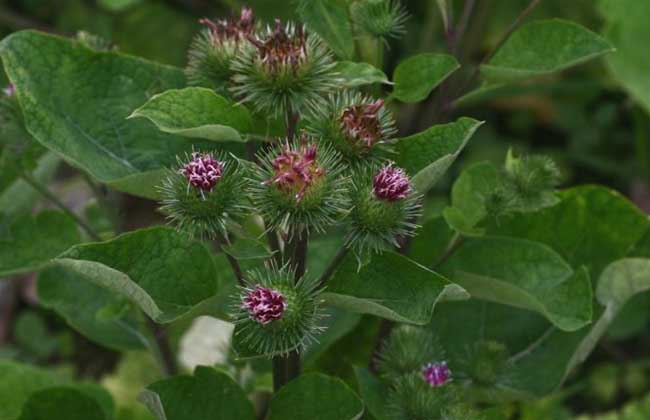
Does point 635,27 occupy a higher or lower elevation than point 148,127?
lower

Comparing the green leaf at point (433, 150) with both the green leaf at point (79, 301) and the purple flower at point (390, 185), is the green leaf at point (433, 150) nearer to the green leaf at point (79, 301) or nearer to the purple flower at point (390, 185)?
the purple flower at point (390, 185)

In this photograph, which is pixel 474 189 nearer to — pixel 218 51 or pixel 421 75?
pixel 421 75

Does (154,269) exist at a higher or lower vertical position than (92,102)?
lower

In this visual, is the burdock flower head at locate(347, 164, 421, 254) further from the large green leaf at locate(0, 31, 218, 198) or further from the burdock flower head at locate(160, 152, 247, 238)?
the large green leaf at locate(0, 31, 218, 198)

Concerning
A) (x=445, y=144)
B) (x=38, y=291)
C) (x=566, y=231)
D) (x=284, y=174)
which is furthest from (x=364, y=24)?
(x=38, y=291)

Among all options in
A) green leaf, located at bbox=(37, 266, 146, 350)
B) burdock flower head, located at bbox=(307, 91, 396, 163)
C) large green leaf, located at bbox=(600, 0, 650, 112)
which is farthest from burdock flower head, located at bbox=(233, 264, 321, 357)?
large green leaf, located at bbox=(600, 0, 650, 112)

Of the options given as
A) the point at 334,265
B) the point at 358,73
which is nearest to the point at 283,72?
the point at 358,73

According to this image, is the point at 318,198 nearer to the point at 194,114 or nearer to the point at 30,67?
the point at 194,114
